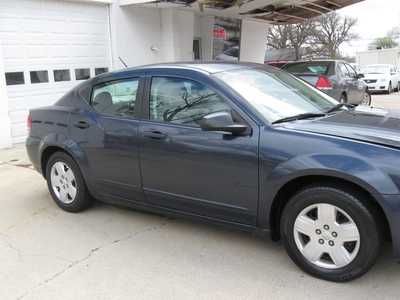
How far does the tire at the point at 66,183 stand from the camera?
194 inches

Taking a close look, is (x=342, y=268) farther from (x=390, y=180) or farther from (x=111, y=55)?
(x=111, y=55)

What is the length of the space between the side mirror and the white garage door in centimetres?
675

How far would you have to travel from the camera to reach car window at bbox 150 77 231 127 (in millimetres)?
3971

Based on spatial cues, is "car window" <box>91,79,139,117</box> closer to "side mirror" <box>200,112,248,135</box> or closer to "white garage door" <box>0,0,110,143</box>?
"side mirror" <box>200,112,248,135</box>

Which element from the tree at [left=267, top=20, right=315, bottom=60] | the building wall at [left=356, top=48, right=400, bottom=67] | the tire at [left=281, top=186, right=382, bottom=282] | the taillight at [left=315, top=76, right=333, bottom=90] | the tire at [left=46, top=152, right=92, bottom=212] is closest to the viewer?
the tire at [left=281, top=186, right=382, bottom=282]

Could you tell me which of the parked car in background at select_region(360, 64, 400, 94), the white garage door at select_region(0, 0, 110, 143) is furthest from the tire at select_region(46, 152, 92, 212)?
the parked car in background at select_region(360, 64, 400, 94)

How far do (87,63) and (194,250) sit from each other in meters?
7.67

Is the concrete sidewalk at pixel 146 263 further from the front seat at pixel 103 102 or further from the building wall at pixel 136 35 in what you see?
the building wall at pixel 136 35

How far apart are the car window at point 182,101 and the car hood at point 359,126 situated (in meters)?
0.66

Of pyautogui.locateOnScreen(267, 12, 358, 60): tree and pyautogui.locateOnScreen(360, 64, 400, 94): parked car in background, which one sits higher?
pyautogui.locateOnScreen(267, 12, 358, 60): tree

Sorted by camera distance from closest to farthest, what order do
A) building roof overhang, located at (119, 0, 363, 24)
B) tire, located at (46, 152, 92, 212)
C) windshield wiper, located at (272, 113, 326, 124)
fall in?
windshield wiper, located at (272, 113, 326, 124)
tire, located at (46, 152, 92, 212)
building roof overhang, located at (119, 0, 363, 24)

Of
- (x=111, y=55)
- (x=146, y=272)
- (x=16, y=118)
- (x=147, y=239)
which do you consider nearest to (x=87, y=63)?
(x=111, y=55)

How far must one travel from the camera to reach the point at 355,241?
325cm

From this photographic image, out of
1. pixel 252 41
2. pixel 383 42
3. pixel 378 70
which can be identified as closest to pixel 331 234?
pixel 252 41
